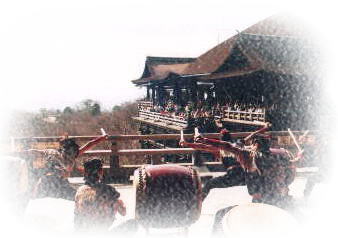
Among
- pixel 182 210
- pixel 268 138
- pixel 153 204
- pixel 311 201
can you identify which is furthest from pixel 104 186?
pixel 311 201

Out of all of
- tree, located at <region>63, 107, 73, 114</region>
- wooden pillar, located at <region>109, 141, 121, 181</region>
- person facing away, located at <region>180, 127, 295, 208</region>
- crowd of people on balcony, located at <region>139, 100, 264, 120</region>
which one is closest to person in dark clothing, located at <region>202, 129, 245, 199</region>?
person facing away, located at <region>180, 127, 295, 208</region>

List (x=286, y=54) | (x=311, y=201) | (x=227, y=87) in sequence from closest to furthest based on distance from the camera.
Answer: (x=311, y=201), (x=286, y=54), (x=227, y=87)

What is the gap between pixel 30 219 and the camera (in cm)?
474

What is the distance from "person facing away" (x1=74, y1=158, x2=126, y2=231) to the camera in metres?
3.45

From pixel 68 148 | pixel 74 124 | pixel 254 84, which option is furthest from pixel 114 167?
pixel 74 124

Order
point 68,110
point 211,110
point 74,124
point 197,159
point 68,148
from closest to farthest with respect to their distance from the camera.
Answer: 1. point 68,148
2. point 197,159
3. point 211,110
4. point 74,124
5. point 68,110

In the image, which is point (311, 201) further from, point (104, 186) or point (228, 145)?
point (104, 186)

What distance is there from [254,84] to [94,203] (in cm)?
1699

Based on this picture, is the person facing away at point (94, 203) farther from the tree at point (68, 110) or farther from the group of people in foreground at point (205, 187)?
the tree at point (68, 110)

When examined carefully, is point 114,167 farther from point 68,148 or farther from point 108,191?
point 108,191

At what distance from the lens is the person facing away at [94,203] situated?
11.3ft

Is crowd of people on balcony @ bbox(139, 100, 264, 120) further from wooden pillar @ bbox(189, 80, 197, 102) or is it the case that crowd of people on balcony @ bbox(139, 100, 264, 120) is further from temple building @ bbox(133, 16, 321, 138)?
wooden pillar @ bbox(189, 80, 197, 102)

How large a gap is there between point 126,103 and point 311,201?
198 feet

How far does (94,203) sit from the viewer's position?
3475 mm
